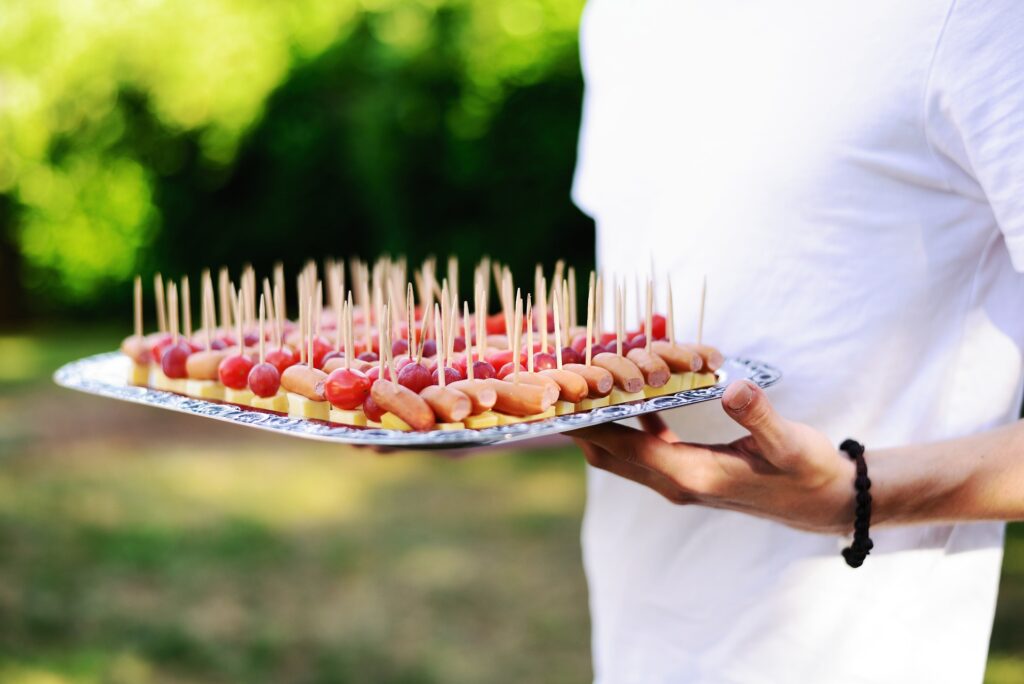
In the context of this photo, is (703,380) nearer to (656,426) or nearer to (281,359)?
(656,426)

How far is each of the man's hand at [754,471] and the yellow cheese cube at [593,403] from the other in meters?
0.05

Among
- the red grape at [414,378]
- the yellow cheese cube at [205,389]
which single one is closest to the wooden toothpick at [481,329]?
the red grape at [414,378]

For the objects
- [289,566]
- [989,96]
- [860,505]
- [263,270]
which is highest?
[989,96]

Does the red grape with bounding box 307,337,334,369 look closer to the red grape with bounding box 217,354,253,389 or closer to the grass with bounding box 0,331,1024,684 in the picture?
the red grape with bounding box 217,354,253,389

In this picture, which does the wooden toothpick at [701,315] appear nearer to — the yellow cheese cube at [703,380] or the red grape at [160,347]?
the yellow cheese cube at [703,380]

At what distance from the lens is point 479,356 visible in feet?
5.58

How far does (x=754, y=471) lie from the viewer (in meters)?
1.53

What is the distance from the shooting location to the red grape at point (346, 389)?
1.53 meters

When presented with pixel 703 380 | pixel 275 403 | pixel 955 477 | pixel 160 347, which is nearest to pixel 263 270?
pixel 160 347

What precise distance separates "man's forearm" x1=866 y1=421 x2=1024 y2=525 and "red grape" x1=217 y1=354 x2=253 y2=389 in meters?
Result: 1.04

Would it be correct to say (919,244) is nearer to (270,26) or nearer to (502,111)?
(502,111)

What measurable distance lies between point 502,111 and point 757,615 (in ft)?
21.2

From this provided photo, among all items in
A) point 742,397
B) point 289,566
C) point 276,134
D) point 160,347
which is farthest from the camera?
point 276,134

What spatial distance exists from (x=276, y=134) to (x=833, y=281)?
28.0 ft
